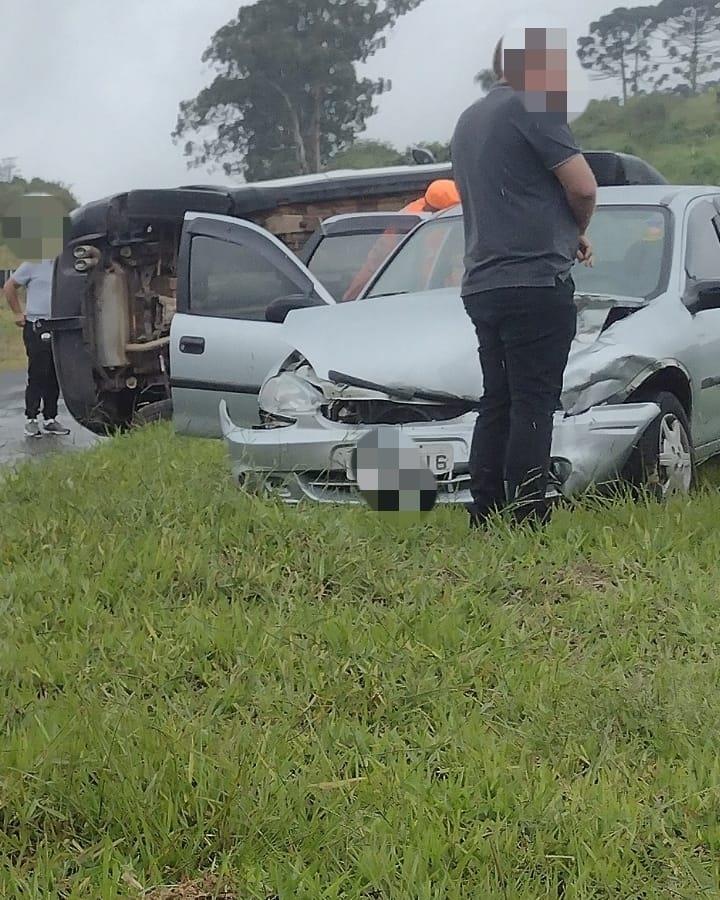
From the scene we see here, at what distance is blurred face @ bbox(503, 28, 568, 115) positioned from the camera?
4.36 m

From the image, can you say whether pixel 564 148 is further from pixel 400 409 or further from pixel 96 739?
pixel 96 739

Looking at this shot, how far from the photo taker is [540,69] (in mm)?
4359

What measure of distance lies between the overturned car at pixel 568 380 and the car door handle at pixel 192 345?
3.35 feet

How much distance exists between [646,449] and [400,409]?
39.0 inches

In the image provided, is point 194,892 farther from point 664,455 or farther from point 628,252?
point 628,252

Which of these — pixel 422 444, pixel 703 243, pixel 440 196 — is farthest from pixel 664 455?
pixel 440 196

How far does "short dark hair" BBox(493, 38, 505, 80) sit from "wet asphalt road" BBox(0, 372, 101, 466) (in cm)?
360

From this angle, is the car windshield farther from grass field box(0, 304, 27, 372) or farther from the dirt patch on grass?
grass field box(0, 304, 27, 372)

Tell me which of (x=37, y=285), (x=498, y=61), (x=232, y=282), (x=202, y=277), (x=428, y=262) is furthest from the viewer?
(x=37, y=285)

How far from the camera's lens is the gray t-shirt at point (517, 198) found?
173 inches

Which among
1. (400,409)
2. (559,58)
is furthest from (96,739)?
(559,58)

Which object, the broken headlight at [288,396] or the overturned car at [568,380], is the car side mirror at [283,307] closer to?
the overturned car at [568,380]

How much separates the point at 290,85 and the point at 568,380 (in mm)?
38147

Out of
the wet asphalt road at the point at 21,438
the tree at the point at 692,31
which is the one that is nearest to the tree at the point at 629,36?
the tree at the point at 692,31
